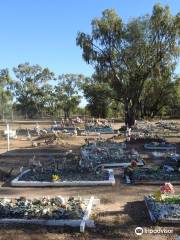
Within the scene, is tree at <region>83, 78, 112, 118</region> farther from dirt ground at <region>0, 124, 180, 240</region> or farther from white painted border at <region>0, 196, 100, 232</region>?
white painted border at <region>0, 196, 100, 232</region>

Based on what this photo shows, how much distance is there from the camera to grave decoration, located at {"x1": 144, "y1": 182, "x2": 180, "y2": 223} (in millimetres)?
8609

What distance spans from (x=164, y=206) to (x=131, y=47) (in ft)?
95.9

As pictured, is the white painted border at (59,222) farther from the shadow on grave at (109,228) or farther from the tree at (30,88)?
the tree at (30,88)

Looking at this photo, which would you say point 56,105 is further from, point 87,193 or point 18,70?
point 87,193

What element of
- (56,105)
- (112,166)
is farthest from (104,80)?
(56,105)

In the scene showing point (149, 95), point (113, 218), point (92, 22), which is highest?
point (92, 22)

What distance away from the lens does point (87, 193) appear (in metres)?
11.5

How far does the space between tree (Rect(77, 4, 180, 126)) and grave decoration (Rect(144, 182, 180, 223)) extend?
28225mm

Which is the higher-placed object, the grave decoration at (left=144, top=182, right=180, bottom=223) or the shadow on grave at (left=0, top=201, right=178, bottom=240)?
the grave decoration at (left=144, top=182, right=180, bottom=223)

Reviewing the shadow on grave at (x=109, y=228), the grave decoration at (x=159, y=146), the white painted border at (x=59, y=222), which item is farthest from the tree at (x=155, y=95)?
the white painted border at (x=59, y=222)

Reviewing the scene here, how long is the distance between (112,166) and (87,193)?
4.18 metres

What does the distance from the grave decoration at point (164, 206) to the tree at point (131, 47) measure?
28225 mm

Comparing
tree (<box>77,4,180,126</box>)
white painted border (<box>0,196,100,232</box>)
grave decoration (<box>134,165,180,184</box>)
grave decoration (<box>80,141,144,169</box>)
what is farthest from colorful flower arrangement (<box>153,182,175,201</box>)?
tree (<box>77,4,180,126</box>)

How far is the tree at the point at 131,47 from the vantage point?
37094 millimetres
